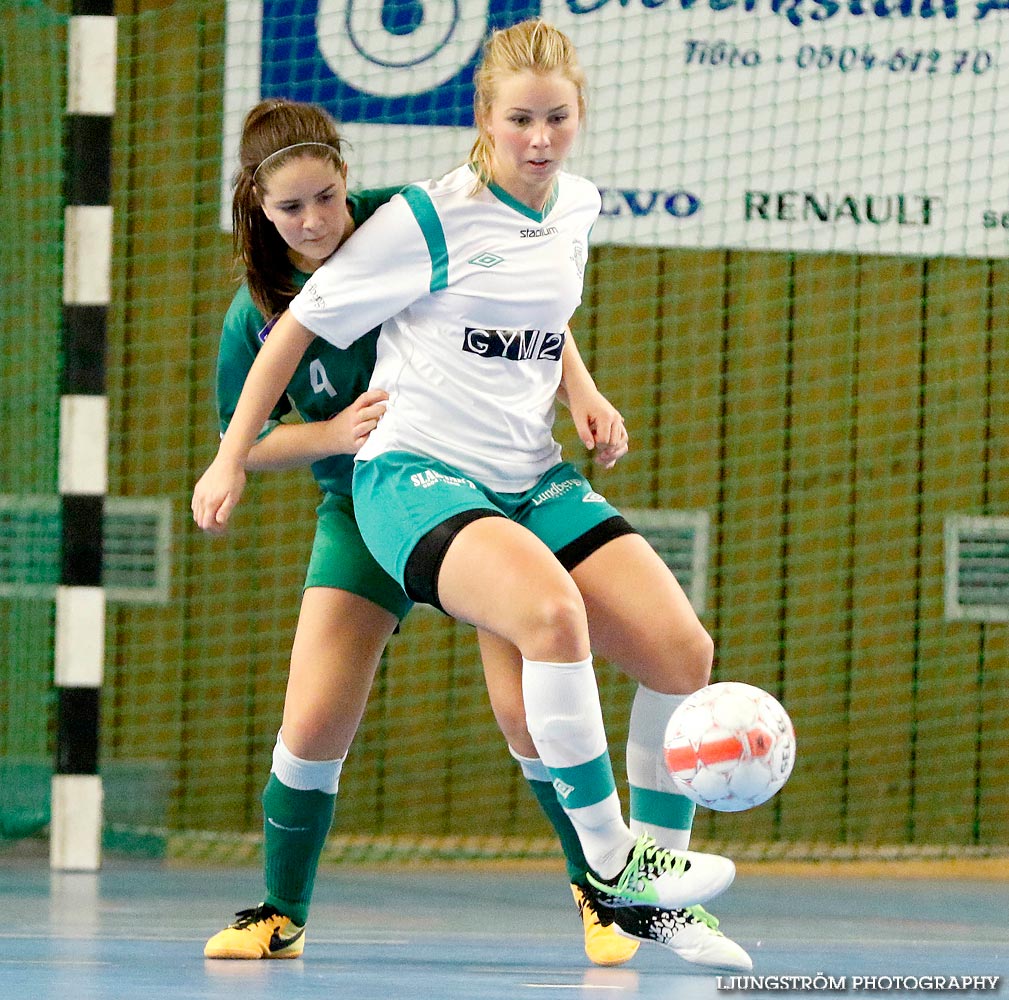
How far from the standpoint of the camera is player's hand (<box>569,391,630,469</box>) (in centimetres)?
272

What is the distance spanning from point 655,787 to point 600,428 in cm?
58

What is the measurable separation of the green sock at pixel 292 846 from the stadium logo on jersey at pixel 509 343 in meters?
0.79

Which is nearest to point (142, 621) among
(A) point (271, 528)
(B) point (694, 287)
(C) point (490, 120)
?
(A) point (271, 528)

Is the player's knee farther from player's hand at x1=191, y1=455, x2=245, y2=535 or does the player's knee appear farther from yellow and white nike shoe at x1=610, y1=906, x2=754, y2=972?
player's hand at x1=191, y1=455, x2=245, y2=535

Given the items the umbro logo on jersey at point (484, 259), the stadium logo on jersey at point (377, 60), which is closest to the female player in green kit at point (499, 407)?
the umbro logo on jersey at point (484, 259)

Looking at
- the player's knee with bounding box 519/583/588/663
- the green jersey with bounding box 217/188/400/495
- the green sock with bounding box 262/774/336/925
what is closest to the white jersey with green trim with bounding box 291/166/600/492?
the green jersey with bounding box 217/188/400/495

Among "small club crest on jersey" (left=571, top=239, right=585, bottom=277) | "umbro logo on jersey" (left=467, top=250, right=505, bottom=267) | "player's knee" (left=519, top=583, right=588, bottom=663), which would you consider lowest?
"player's knee" (left=519, top=583, right=588, bottom=663)

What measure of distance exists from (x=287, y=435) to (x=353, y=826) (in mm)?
2244

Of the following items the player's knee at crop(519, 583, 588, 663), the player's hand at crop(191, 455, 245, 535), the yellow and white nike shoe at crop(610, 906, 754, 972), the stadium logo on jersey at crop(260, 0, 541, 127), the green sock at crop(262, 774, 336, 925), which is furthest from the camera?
the stadium logo on jersey at crop(260, 0, 541, 127)

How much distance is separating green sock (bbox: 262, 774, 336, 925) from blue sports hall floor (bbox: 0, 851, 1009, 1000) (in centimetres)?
10

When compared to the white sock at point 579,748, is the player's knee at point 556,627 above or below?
above

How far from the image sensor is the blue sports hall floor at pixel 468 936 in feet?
7.66

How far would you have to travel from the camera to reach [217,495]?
2.52m

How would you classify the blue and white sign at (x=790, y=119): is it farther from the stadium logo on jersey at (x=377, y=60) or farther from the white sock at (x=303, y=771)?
the white sock at (x=303, y=771)
